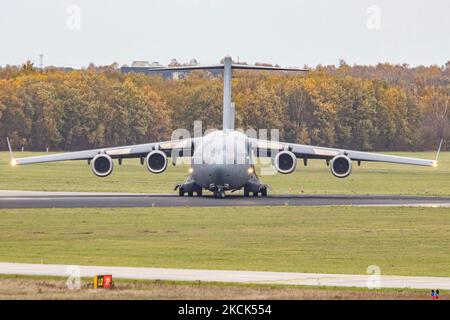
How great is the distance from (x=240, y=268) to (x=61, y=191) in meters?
37.5

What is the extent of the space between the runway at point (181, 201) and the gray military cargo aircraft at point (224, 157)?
34.9 inches

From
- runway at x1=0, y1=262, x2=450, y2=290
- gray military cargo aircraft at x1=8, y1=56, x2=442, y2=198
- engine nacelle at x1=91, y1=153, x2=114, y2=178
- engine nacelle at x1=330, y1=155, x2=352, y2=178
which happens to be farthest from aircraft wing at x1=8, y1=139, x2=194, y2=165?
runway at x1=0, y1=262, x2=450, y2=290

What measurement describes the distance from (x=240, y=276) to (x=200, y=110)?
103m

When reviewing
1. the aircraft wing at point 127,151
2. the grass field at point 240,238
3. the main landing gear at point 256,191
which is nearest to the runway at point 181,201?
the main landing gear at point 256,191

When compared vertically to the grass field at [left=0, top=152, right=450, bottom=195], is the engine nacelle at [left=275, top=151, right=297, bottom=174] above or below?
above

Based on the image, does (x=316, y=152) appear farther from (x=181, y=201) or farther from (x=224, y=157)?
(x=181, y=201)

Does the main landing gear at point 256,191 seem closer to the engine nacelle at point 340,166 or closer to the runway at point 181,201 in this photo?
the runway at point 181,201

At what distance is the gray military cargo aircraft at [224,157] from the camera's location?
5594 cm

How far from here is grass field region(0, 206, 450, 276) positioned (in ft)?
106

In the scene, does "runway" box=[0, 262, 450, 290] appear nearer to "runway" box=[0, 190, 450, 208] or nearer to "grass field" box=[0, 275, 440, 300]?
"grass field" box=[0, 275, 440, 300]

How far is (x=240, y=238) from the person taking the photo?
128ft

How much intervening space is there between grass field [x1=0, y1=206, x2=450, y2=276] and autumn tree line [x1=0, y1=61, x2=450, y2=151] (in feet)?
260

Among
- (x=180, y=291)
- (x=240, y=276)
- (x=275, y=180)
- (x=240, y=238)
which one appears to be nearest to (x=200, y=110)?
(x=275, y=180)
